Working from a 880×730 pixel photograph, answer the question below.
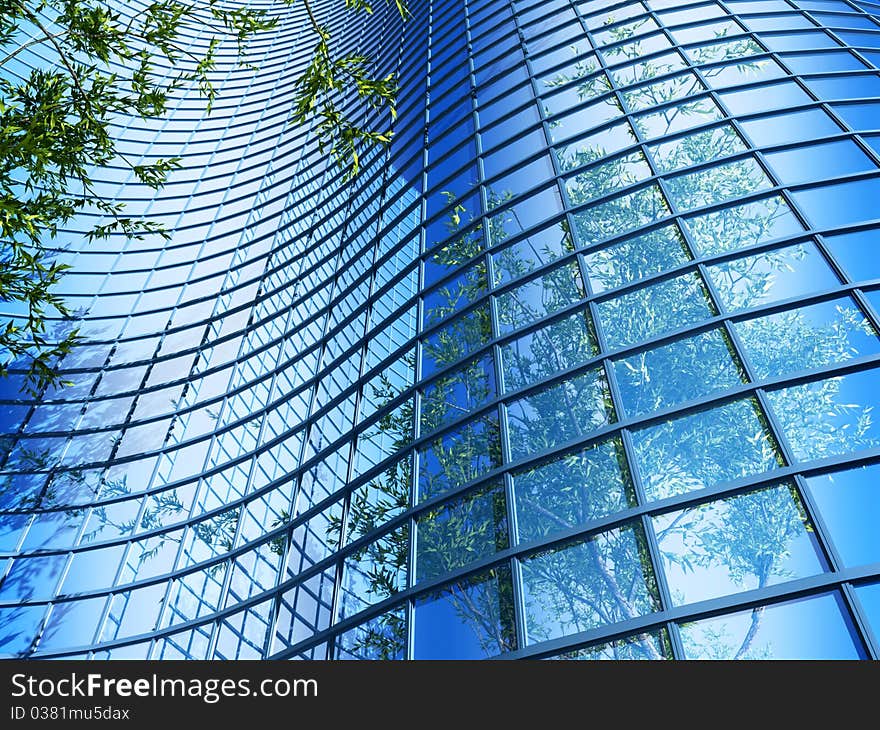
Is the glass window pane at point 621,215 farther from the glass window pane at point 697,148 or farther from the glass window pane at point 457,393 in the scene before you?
the glass window pane at point 457,393

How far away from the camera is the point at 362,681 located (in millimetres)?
5566

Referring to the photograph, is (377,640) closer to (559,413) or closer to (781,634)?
(559,413)

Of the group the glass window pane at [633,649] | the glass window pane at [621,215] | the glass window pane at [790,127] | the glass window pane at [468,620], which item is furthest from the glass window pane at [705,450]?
the glass window pane at [790,127]

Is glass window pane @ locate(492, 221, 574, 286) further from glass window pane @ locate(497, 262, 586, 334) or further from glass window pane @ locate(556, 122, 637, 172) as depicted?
glass window pane @ locate(556, 122, 637, 172)

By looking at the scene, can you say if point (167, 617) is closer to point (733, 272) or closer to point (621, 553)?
point (621, 553)

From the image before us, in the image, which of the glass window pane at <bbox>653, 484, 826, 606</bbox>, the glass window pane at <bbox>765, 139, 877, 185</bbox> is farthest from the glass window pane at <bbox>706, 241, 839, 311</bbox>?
the glass window pane at <bbox>653, 484, 826, 606</bbox>

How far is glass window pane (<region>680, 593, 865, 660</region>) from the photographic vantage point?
21.9ft

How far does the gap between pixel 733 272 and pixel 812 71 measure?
6.74 meters

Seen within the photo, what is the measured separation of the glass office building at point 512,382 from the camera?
8.02 metres

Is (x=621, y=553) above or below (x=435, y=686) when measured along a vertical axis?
above

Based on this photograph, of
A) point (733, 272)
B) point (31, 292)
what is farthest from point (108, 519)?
point (733, 272)

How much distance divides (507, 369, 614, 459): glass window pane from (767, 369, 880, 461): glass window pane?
88.2 inches

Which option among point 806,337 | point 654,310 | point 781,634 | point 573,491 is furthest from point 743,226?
point 781,634

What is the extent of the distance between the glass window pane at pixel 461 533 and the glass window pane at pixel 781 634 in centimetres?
293
